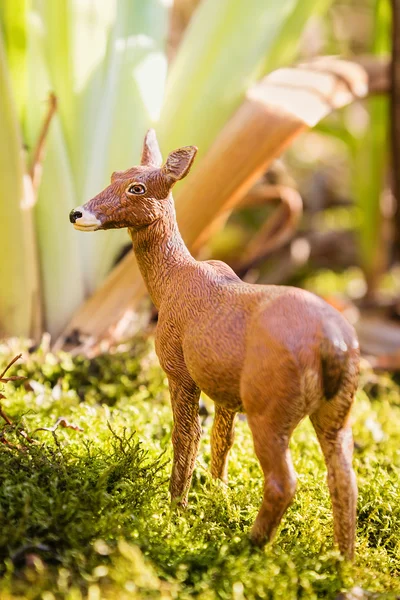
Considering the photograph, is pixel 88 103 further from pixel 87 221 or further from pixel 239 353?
pixel 239 353

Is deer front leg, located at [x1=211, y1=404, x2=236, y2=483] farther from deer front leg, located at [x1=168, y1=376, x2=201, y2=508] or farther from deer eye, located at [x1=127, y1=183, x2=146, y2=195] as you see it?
deer eye, located at [x1=127, y1=183, x2=146, y2=195]

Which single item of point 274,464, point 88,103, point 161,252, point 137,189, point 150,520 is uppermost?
point 88,103

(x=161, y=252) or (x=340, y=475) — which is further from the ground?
(x=161, y=252)

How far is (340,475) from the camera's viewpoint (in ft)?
2.98

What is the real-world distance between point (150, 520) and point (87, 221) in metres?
0.47

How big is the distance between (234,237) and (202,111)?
4.14 ft

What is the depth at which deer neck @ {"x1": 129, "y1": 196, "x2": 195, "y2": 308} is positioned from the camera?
1031mm

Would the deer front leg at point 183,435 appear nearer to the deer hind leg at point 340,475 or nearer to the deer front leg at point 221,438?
the deer front leg at point 221,438

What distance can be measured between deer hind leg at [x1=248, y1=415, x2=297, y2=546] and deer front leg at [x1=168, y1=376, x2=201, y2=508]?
0.54 feet

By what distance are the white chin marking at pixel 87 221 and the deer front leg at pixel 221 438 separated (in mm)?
360

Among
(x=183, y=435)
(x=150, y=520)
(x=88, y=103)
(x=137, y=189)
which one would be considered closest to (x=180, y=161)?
(x=137, y=189)

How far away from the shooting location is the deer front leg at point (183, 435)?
1.01 m

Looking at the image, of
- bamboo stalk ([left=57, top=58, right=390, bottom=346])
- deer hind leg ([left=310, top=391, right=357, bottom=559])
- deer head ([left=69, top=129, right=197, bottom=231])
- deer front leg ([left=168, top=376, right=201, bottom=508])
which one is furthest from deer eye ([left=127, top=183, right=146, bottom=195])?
bamboo stalk ([left=57, top=58, right=390, bottom=346])

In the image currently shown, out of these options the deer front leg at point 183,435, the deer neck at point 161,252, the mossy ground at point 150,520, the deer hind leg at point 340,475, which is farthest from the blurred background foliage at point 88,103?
the deer hind leg at point 340,475
